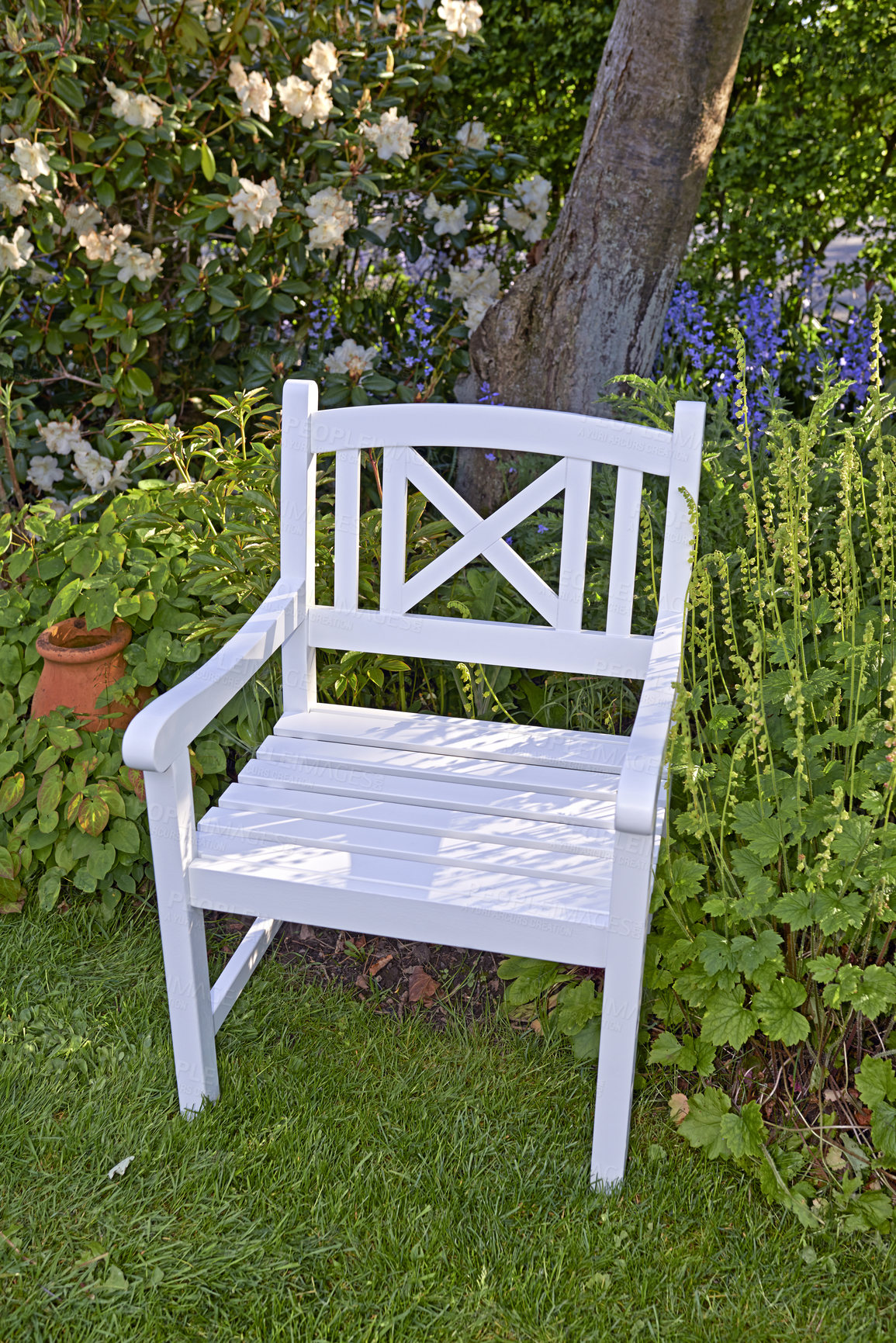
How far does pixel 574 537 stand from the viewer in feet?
7.04

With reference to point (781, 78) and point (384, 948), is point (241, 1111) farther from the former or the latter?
point (781, 78)

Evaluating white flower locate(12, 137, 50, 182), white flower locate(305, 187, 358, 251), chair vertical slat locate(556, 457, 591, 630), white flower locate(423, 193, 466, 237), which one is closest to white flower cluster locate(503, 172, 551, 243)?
white flower locate(423, 193, 466, 237)

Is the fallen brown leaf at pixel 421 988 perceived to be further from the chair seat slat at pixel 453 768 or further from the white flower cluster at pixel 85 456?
the white flower cluster at pixel 85 456

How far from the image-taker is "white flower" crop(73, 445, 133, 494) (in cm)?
338

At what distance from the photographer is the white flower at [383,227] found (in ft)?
11.9

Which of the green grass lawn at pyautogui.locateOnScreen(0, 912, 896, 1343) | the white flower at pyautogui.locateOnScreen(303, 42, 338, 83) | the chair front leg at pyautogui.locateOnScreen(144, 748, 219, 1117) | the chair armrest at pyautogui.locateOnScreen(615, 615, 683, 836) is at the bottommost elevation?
the green grass lawn at pyautogui.locateOnScreen(0, 912, 896, 1343)

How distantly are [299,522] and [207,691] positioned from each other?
21.2 inches

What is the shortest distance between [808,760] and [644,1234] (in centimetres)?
87

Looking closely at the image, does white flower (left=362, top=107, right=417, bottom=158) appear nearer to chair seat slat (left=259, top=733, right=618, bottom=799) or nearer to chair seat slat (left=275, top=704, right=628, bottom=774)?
chair seat slat (left=275, top=704, right=628, bottom=774)

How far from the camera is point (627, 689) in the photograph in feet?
8.60

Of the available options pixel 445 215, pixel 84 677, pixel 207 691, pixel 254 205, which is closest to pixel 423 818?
pixel 207 691

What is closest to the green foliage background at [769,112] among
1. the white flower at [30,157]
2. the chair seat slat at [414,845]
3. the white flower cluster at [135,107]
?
the white flower cluster at [135,107]

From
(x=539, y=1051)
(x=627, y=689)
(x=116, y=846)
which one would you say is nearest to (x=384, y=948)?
(x=539, y=1051)

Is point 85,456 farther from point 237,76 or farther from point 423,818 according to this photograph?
point 423,818
